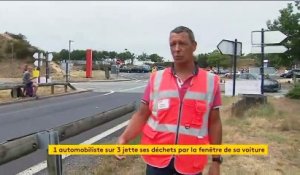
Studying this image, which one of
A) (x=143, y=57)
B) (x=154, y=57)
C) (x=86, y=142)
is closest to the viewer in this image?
(x=86, y=142)

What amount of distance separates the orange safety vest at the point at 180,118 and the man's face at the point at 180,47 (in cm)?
14

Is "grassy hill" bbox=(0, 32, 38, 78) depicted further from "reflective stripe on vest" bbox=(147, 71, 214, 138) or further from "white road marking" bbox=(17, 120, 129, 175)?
"reflective stripe on vest" bbox=(147, 71, 214, 138)

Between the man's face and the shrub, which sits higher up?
the man's face

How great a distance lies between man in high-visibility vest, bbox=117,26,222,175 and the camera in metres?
3.53

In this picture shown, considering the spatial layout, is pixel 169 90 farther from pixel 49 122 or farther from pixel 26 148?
pixel 49 122

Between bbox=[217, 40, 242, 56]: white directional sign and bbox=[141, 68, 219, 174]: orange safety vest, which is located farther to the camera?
bbox=[217, 40, 242, 56]: white directional sign

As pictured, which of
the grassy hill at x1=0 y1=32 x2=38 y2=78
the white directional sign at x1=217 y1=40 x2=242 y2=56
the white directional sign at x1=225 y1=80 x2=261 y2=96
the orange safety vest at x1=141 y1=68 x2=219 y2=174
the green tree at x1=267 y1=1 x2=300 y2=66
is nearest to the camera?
the orange safety vest at x1=141 y1=68 x2=219 y2=174

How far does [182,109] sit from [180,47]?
1.54 ft

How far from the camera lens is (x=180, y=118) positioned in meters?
3.51

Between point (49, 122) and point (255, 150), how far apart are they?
10734mm

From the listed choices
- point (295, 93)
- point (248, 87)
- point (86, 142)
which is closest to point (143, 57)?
point (295, 93)

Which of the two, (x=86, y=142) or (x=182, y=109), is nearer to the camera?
(x=182, y=109)
